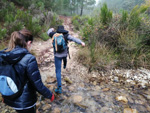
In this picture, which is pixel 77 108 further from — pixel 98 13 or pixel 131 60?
pixel 98 13

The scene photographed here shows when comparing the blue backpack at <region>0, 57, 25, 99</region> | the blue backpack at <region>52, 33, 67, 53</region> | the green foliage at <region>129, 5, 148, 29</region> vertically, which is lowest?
the blue backpack at <region>0, 57, 25, 99</region>

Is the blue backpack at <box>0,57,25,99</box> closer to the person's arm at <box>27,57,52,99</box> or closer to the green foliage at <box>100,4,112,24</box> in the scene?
the person's arm at <box>27,57,52,99</box>

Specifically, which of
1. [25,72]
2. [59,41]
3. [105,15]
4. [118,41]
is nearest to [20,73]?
[25,72]

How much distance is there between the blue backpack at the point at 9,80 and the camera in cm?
97

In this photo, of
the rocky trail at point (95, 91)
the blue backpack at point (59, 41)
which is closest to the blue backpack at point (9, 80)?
the blue backpack at point (59, 41)

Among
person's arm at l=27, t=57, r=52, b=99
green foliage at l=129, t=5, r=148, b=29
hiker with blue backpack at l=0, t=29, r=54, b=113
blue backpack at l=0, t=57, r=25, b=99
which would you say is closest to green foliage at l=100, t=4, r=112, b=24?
green foliage at l=129, t=5, r=148, b=29

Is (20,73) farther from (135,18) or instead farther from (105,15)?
(135,18)

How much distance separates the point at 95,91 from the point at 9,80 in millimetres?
2089

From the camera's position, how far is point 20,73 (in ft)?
3.36

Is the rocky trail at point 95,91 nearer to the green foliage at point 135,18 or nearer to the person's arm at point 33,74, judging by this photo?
the person's arm at point 33,74

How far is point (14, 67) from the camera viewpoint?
3.27ft

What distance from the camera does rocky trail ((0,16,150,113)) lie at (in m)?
2.08

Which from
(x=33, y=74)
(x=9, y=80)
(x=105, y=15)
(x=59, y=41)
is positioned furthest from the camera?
(x=105, y=15)

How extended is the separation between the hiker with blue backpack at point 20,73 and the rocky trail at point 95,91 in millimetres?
1004
